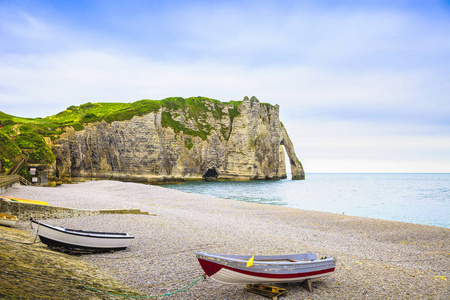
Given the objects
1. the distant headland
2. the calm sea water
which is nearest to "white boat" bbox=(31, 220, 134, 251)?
the calm sea water

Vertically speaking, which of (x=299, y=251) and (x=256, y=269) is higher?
(x=256, y=269)

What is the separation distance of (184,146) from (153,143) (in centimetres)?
1444

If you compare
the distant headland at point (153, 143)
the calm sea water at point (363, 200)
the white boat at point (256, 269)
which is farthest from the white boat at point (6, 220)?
the distant headland at point (153, 143)

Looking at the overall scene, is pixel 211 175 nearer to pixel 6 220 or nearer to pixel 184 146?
pixel 184 146

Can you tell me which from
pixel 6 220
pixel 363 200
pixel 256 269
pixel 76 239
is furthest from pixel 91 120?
pixel 256 269

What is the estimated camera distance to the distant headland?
55.0 m

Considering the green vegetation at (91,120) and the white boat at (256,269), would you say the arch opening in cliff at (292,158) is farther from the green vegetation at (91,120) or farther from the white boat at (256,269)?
the white boat at (256,269)

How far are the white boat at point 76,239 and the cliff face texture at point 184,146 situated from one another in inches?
2141

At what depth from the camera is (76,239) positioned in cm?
1021

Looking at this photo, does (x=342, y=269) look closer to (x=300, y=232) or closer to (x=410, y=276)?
(x=410, y=276)

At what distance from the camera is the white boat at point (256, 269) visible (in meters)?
6.47

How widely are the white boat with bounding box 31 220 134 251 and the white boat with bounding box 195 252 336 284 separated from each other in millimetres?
5683

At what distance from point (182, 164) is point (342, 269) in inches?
3494

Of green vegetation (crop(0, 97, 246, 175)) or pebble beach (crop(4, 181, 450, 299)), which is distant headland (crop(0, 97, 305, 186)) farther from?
pebble beach (crop(4, 181, 450, 299))
